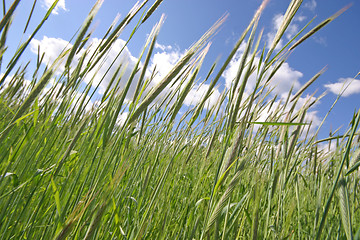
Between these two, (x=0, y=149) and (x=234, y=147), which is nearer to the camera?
(x=234, y=147)

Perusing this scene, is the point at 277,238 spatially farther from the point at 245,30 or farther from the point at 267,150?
the point at 267,150

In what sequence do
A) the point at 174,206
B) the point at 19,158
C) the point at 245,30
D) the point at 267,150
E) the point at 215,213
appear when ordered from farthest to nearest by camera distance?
the point at 267,150, the point at 174,206, the point at 19,158, the point at 245,30, the point at 215,213

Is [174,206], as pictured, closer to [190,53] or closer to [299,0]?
[190,53]

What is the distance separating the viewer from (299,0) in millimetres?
773

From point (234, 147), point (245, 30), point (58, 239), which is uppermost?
point (245, 30)

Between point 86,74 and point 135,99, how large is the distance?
0.41 meters

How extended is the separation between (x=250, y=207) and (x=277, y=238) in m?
0.38

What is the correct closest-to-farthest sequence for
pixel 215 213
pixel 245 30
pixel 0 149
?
pixel 215 213, pixel 245 30, pixel 0 149

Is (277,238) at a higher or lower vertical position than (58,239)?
higher

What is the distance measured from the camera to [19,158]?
1056 millimetres

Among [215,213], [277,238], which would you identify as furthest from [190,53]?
[277,238]

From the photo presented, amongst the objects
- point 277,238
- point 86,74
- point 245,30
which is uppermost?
point 245,30

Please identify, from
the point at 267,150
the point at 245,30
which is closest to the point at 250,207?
the point at 267,150

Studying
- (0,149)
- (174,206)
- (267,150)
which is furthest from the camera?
(267,150)
